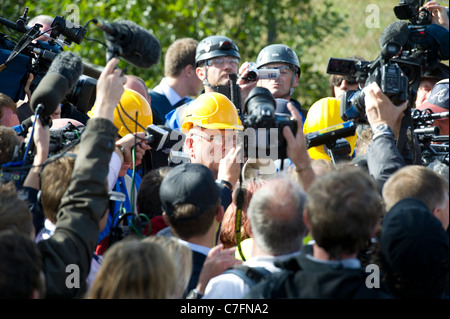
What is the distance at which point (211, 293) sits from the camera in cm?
272

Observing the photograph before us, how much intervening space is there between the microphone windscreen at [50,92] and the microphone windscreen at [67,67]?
1.5 inches

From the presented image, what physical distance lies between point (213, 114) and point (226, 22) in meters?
4.74

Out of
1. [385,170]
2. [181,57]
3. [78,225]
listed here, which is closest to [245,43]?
[181,57]

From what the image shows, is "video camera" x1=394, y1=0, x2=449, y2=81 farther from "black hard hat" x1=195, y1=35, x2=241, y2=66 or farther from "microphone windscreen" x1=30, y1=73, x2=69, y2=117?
"microphone windscreen" x1=30, y1=73, x2=69, y2=117

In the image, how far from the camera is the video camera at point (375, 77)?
354cm

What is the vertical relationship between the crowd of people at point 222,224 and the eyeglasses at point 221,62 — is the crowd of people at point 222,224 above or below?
below

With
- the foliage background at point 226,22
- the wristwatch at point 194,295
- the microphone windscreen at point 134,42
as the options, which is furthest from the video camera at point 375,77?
the foliage background at point 226,22

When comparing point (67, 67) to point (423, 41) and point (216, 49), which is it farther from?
point (216, 49)

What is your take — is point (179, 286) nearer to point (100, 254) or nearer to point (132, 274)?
point (132, 274)

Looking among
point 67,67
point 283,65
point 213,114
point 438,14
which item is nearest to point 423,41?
point 438,14

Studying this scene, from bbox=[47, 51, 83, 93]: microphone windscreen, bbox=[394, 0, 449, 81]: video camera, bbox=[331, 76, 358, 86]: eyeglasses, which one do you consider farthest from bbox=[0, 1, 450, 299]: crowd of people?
bbox=[331, 76, 358, 86]: eyeglasses

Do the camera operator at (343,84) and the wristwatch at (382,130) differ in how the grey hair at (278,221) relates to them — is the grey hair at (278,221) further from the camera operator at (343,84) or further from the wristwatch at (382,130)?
the camera operator at (343,84)

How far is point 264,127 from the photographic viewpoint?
3172mm

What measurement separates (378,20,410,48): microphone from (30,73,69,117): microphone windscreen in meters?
1.88
